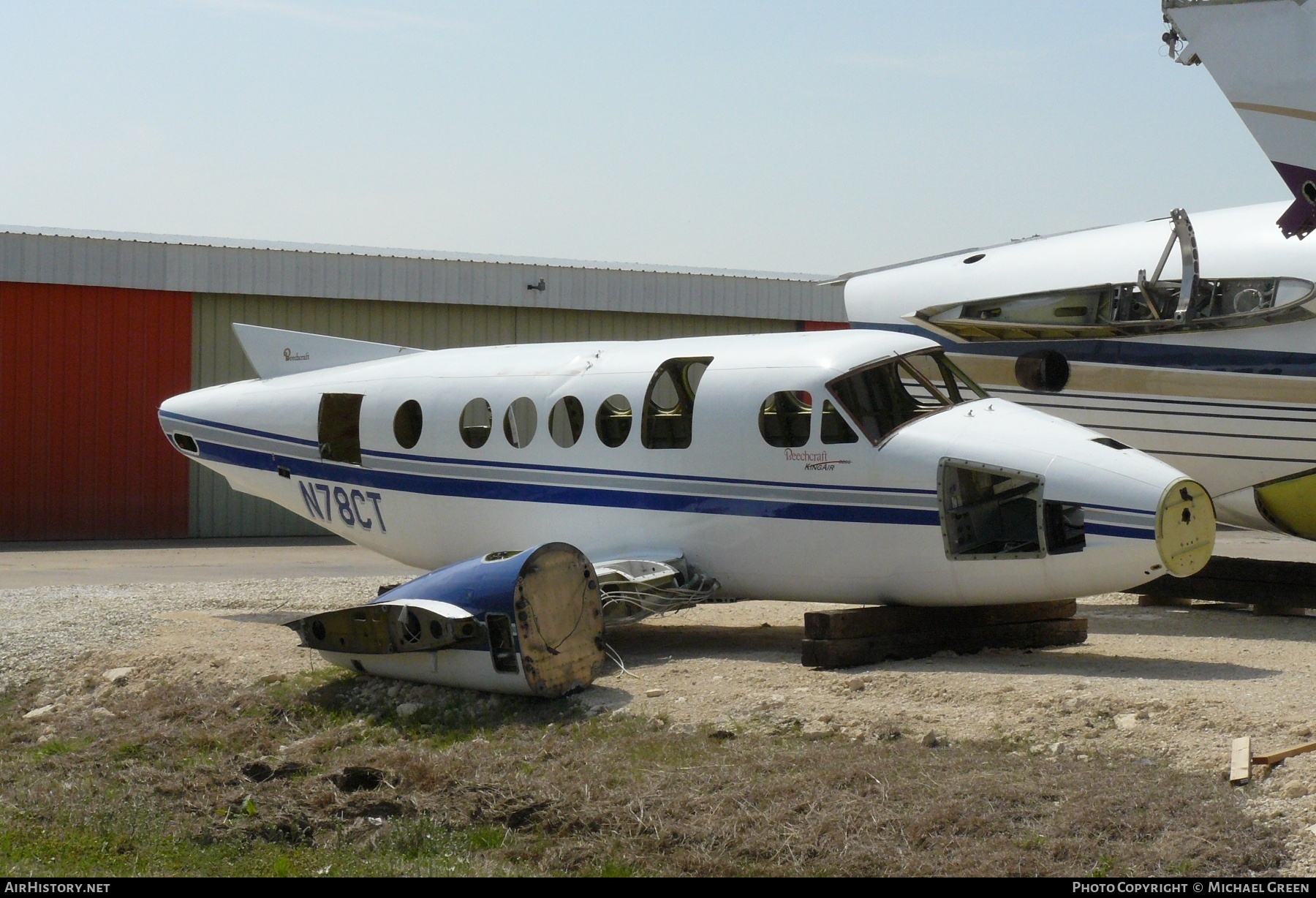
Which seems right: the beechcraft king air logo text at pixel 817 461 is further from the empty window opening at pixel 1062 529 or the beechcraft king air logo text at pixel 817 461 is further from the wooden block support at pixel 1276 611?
the wooden block support at pixel 1276 611

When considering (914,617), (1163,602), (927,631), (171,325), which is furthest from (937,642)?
(171,325)

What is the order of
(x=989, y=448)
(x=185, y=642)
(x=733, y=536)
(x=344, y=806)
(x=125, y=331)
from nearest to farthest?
1. (x=344, y=806)
2. (x=989, y=448)
3. (x=733, y=536)
4. (x=185, y=642)
5. (x=125, y=331)

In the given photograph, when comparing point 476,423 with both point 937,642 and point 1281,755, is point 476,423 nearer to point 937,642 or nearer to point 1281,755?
point 937,642

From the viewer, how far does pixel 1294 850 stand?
6.05m

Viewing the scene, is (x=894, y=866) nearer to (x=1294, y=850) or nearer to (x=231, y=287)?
(x=1294, y=850)

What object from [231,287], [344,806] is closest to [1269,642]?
Result: [344,806]

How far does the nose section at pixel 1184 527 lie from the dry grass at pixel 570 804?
2532 millimetres

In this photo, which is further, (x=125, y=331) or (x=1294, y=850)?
(x=125, y=331)

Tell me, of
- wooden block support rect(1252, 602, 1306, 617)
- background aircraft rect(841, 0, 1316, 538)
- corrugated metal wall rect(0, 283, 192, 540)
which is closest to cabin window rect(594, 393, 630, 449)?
background aircraft rect(841, 0, 1316, 538)

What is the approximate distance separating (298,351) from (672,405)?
15.5ft

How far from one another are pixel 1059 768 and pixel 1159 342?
22.1ft

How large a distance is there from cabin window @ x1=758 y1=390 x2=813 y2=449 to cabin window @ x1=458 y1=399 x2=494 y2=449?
278 centimetres

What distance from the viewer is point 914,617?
35.3 feet

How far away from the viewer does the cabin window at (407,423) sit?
12922 millimetres
